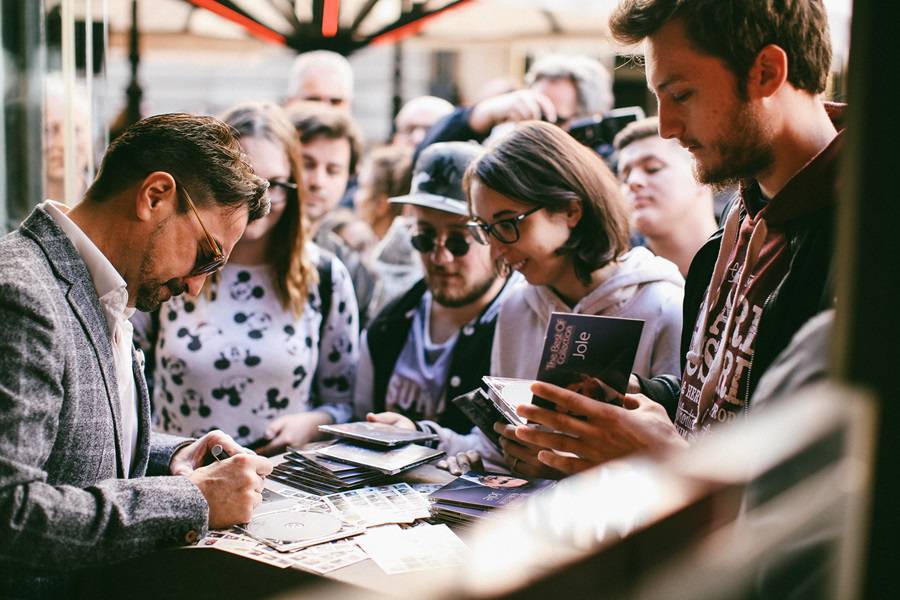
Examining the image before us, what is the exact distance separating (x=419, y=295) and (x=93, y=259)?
173 cm

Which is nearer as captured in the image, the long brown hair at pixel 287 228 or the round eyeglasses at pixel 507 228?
the round eyeglasses at pixel 507 228

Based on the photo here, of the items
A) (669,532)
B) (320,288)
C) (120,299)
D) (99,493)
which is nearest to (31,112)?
(320,288)

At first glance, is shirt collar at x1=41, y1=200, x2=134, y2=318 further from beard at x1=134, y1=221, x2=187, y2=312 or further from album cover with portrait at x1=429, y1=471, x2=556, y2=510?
album cover with portrait at x1=429, y1=471, x2=556, y2=510

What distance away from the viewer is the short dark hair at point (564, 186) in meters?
2.78

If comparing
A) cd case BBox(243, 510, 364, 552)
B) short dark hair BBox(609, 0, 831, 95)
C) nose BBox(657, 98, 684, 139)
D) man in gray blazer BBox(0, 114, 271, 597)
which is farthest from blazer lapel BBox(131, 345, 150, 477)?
short dark hair BBox(609, 0, 831, 95)

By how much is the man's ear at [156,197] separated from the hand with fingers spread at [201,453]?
2.26 feet

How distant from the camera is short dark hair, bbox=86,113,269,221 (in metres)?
1.90

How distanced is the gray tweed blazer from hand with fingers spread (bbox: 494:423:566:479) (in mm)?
862

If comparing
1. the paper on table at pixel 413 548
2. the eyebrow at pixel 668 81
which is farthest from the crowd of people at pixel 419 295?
the paper on table at pixel 413 548

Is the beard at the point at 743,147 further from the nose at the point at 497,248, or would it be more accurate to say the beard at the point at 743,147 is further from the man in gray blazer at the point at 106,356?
the man in gray blazer at the point at 106,356

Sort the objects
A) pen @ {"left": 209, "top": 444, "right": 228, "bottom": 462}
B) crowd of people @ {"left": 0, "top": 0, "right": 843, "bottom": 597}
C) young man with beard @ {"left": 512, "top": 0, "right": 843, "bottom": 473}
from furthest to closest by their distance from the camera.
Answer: pen @ {"left": 209, "top": 444, "right": 228, "bottom": 462}
young man with beard @ {"left": 512, "top": 0, "right": 843, "bottom": 473}
crowd of people @ {"left": 0, "top": 0, "right": 843, "bottom": 597}

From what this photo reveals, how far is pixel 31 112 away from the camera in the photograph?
3572 mm

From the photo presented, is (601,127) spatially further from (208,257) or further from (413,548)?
(413,548)

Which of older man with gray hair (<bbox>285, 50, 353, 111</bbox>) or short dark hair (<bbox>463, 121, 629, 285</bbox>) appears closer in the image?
short dark hair (<bbox>463, 121, 629, 285</bbox>)
